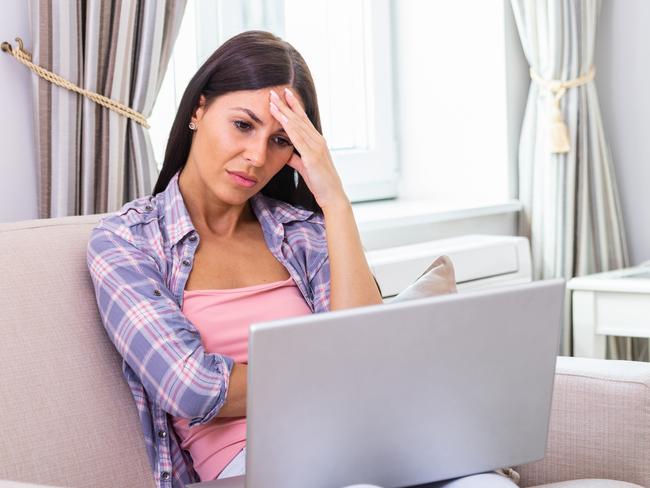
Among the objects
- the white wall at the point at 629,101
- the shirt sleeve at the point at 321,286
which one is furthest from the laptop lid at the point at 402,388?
the white wall at the point at 629,101

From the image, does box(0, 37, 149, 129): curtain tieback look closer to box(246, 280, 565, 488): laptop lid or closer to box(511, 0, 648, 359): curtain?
box(246, 280, 565, 488): laptop lid

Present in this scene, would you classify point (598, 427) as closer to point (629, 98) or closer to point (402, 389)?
point (402, 389)

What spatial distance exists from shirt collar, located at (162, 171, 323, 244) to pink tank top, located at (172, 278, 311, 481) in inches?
3.9

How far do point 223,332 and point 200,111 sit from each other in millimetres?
348

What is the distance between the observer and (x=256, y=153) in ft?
4.70

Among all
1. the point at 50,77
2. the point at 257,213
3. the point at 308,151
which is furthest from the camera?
the point at 50,77

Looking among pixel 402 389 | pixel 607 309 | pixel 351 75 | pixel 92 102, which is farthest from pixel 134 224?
pixel 351 75

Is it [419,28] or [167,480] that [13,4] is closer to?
[167,480]

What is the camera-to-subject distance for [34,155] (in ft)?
5.94

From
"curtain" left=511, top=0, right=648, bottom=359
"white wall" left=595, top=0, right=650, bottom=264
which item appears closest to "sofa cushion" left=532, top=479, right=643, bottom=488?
"curtain" left=511, top=0, right=648, bottom=359

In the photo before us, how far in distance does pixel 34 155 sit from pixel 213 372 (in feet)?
2.50

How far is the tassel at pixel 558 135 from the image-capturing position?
2.65 m

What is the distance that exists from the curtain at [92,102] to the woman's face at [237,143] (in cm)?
38

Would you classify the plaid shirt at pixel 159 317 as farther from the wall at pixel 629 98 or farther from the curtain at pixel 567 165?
the wall at pixel 629 98
